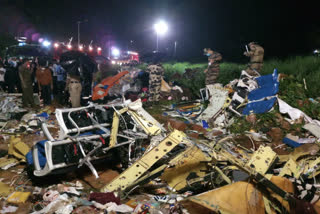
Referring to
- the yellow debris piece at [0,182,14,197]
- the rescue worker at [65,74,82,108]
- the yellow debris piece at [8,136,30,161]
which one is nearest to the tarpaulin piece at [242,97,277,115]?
the rescue worker at [65,74,82,108]

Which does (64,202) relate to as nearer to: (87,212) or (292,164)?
(87,212)

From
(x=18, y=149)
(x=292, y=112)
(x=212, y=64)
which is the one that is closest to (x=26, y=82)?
(x=18, y=149)

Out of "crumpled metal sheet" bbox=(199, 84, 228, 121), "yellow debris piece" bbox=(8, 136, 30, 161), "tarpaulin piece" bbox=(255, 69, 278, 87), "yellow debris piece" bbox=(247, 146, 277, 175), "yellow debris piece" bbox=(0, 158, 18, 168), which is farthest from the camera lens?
"crumpled metal sheet" bbox=(199, 84, 228, 121)

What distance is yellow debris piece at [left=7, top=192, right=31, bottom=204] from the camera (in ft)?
11.6

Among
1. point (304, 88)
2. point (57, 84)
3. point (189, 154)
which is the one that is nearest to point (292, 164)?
point (189, 154)

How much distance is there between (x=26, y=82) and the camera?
9234 millimetres

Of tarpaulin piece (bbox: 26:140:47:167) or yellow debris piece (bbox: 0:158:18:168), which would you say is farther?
yellow debris piece (bbox: 0:158:18:168)

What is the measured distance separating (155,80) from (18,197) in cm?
711

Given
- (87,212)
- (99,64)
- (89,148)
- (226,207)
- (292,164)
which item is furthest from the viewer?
(99,64)

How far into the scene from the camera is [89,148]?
4.03m

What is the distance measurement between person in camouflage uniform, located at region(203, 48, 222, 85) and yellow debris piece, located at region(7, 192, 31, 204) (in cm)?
807

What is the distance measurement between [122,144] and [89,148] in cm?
55

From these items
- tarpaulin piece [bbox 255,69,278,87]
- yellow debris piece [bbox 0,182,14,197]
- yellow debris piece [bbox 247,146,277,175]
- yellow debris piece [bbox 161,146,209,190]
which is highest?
tarpaulin piece [bbox 255,69,278,87]

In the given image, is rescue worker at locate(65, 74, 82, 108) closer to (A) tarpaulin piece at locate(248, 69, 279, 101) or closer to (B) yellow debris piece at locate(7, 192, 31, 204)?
(B) yellow debris piece at locate(7, 192, 31, 204)
